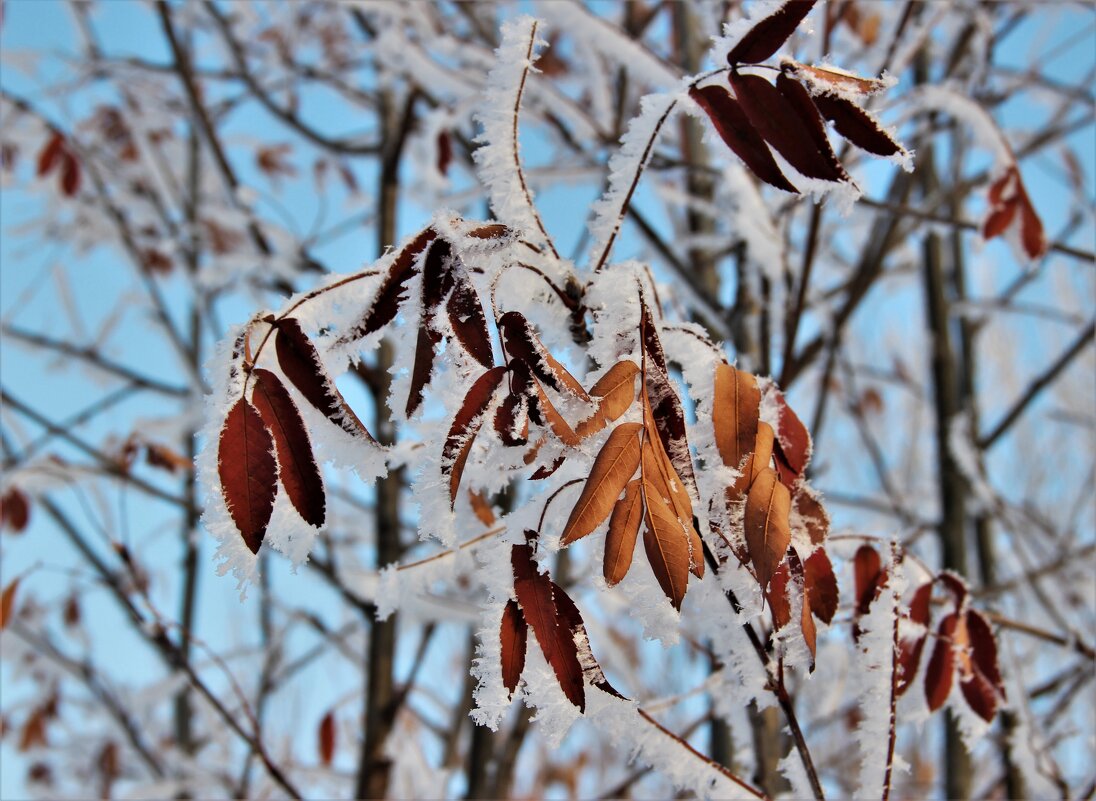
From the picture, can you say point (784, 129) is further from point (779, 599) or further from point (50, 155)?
point (50, 155)

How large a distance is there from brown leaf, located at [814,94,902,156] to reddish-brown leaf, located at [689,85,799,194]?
0.05 m

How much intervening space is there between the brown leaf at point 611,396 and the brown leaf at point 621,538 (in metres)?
0.06

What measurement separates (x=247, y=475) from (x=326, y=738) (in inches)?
46.9

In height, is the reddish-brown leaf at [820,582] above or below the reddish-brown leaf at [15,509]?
below

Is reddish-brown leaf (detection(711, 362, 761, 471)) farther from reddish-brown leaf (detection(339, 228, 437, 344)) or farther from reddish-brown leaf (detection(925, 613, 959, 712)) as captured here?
reddish-brown leaf (detection(925, 613, 959, 712))

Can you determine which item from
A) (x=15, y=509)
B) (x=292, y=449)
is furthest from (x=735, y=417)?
(x=15, y=509)

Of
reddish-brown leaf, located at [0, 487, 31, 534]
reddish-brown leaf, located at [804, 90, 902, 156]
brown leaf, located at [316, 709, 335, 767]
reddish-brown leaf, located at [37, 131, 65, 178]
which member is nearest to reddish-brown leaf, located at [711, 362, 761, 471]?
reddish-brown leaf, located at [804, 90, 902, 156]

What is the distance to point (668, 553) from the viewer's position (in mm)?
495

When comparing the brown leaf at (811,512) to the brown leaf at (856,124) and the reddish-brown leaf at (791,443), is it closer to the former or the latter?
the reddish-brown leaf at (791,443)

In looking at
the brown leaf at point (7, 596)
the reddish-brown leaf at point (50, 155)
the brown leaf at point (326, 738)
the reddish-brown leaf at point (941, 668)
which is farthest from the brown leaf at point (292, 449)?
the reddish-brown leaf at point (50, 155)

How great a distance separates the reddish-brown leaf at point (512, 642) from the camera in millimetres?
542

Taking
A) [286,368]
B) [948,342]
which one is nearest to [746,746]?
[286,368]

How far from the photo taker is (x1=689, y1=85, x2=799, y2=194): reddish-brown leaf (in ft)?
2.01

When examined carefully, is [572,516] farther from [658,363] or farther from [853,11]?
[853,11]
